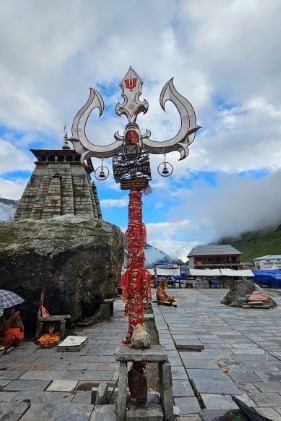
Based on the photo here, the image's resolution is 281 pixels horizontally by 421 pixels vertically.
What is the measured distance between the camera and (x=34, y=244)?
38.6ft

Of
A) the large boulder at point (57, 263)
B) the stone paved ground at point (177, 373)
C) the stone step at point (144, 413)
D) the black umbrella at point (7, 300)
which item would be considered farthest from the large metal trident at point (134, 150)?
the large boulder at point (57, 263)

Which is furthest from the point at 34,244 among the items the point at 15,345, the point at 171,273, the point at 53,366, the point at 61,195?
the point at 171,273

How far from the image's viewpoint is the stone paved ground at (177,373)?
506cm

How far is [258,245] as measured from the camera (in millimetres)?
118375

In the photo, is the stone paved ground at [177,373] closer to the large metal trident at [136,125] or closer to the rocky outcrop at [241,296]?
the large metal trident at [136,125]

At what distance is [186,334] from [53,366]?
15.4ft

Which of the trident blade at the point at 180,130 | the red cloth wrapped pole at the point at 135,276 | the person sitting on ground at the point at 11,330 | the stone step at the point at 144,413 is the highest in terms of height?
the trident blade at the point at 180,130

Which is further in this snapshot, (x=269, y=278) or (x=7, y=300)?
(x=269, y=278)

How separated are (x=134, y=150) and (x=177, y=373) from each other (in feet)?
15.3

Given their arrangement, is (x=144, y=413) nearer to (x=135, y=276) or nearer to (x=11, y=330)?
(x=135, y=276)

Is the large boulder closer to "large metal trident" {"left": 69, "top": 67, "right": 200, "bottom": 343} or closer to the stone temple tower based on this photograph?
"large metal trident" {"left": 69, "top": 67, "right": 200, "bottom": 343}

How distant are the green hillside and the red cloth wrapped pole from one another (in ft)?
336

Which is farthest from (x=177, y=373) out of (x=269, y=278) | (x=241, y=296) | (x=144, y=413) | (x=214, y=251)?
(x=214, y=251)

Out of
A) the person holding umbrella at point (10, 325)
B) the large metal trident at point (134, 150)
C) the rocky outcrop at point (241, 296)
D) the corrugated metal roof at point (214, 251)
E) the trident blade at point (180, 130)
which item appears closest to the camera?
the large metal trident at point (134, 150)
